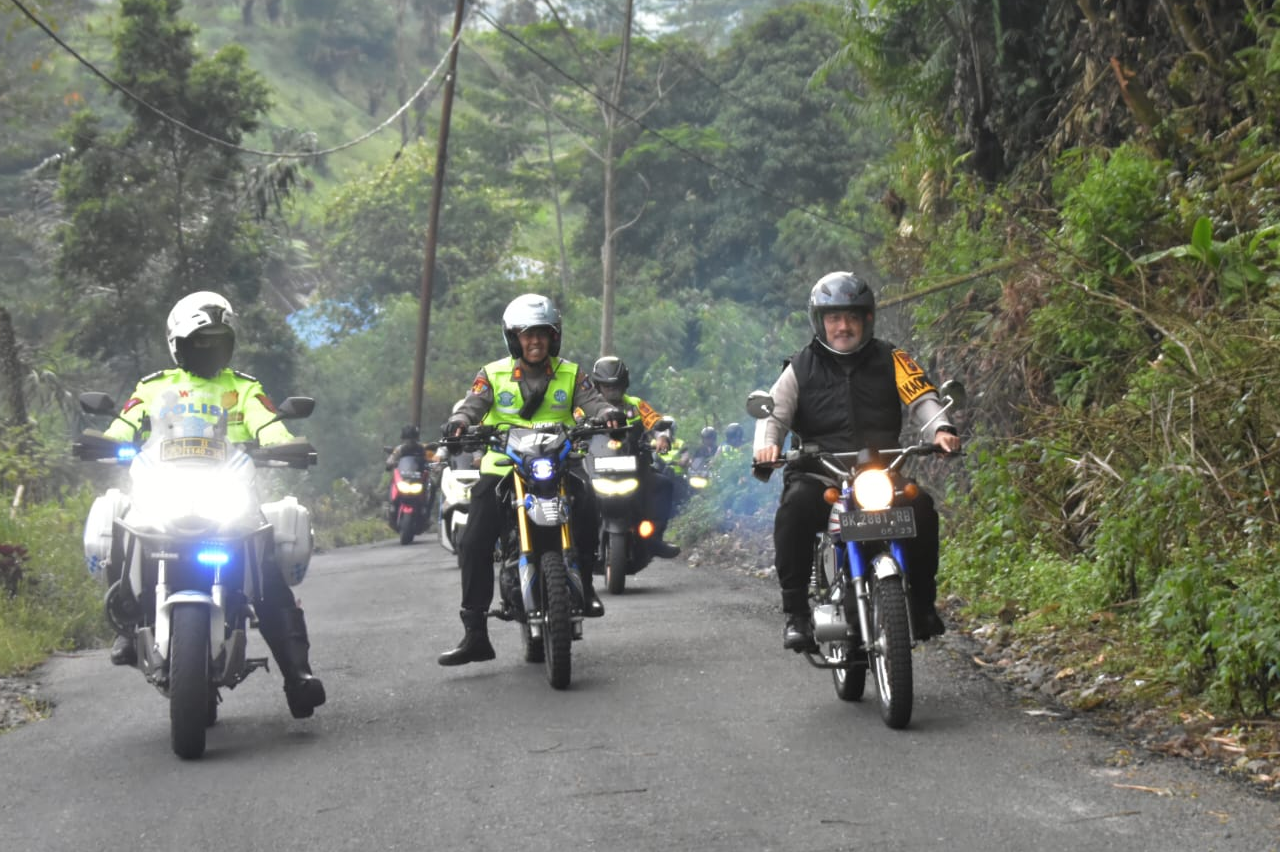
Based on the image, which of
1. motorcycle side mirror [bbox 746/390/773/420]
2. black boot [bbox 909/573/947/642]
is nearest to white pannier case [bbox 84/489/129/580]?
motorcycle side mirror [bbox 746/390/773/420]

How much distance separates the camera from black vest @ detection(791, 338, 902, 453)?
8062 millimetres

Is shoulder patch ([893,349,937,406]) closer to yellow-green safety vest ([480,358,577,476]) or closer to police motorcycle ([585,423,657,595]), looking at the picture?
yellow-green safety vest ([480,358,577,476])

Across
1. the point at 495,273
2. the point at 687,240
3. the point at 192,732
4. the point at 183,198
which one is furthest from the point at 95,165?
the point at 192,732

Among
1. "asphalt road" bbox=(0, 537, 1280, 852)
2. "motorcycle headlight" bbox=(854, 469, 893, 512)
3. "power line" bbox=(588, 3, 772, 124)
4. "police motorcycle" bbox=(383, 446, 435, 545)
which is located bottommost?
"police motorcycle" bbox=(383, 446, 435, 545)

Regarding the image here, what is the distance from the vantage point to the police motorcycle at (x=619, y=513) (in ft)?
45.1

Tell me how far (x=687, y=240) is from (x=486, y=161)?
8057mm

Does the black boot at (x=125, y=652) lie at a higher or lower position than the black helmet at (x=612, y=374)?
lower

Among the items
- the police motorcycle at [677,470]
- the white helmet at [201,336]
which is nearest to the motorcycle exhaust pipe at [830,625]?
the white helmet at [201,336]

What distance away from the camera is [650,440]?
47.9 feet

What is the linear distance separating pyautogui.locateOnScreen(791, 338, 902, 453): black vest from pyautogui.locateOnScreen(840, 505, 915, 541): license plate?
79 centimetres

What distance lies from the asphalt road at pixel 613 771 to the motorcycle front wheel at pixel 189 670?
0.20 m

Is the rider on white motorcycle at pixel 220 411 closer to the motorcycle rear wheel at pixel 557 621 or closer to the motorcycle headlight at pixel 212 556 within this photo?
the motorcycle headlight at pixel 212 556

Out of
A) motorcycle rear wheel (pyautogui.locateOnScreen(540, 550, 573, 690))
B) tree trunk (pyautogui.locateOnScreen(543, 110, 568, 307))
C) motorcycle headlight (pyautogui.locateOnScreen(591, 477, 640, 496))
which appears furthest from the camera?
tree trunk (pyautogui.locateOnScreen(543, 110, 568, 307))

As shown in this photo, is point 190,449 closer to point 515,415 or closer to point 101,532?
point 101,532
